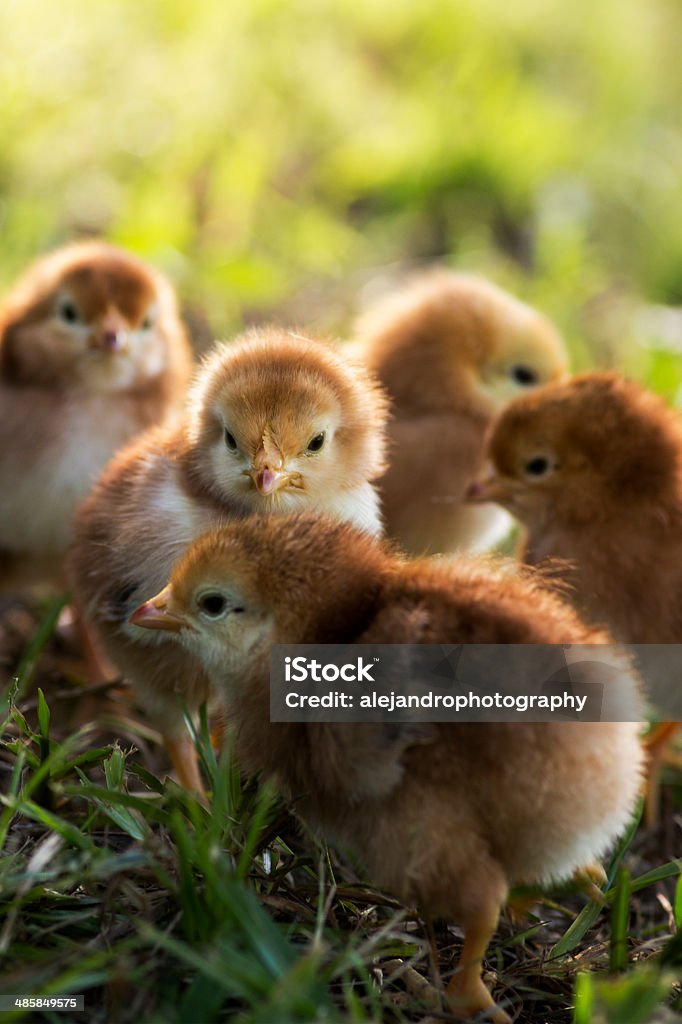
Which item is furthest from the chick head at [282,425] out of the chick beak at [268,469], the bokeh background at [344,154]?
the bokeh background at [344,154]

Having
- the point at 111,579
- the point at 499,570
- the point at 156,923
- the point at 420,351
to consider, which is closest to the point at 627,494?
the point at 499,570

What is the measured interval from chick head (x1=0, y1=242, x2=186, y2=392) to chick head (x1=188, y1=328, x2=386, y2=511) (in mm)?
856

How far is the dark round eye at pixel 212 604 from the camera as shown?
193 cm

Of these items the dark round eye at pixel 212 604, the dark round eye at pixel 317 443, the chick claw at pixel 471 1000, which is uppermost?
the dark round eye at pixel 317 443

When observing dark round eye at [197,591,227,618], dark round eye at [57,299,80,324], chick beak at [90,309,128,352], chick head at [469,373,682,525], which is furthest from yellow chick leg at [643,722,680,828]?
dark round eye at [57,299,80,324]

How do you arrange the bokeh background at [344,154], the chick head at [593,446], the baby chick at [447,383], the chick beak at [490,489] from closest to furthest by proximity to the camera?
the chick head at [593,446] → the chick beak at [490,489] → the baby chick at [447,383] → the bokeh background at [344,154]

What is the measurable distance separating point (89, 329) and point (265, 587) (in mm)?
1540

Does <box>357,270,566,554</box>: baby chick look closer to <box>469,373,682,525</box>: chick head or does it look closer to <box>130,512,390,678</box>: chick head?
<box>469,373,682,525</box>: chick head

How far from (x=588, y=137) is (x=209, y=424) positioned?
4.73 meters

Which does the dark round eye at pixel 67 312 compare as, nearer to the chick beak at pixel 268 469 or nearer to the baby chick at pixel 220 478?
the baby chick at pixel 220 478

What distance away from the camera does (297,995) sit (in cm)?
153

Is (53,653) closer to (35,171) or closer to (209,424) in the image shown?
(209,424)

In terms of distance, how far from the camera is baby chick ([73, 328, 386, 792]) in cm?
221

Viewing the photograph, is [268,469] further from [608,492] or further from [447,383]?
[447,383]
